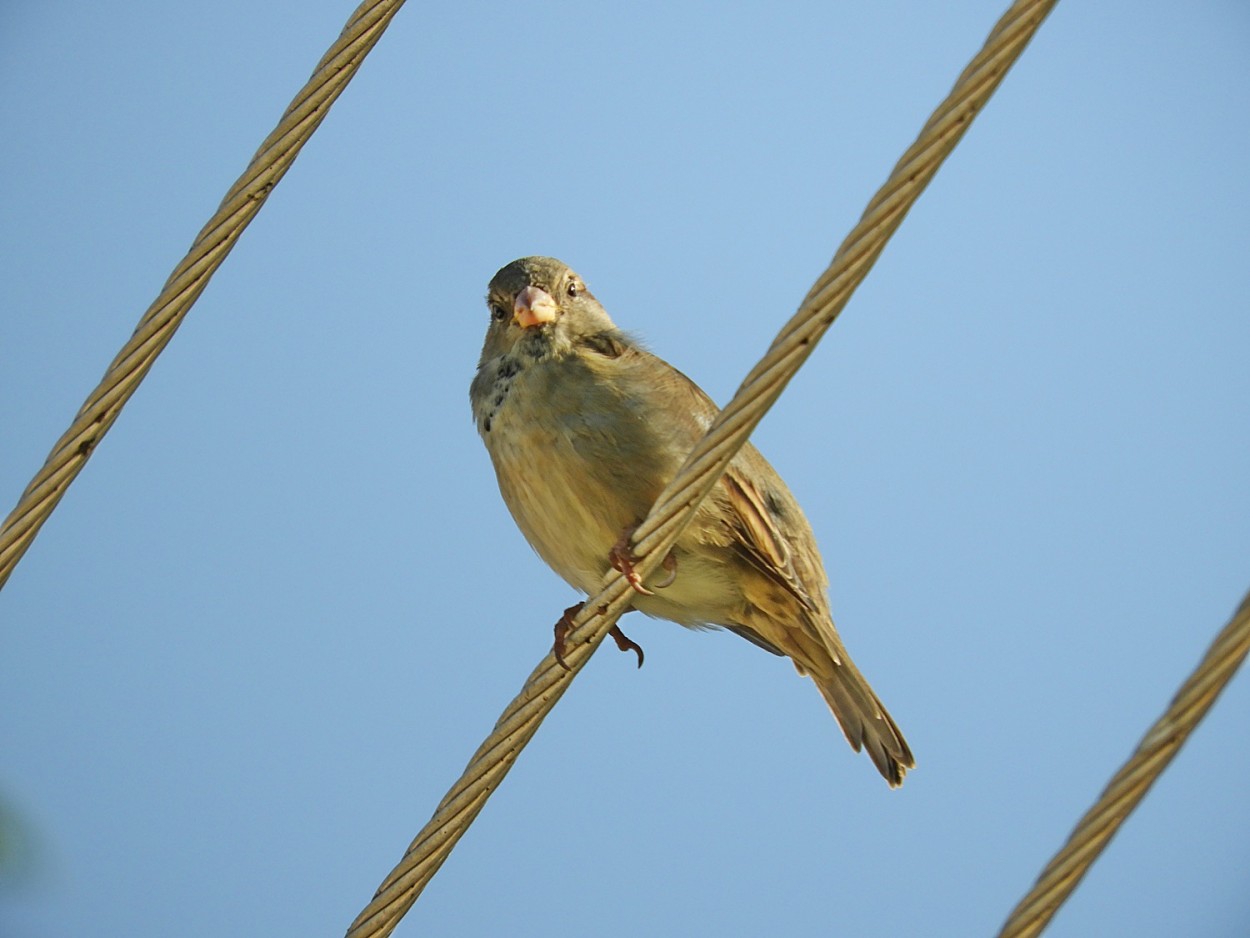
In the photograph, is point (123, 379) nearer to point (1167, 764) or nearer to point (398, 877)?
point (398, 877)

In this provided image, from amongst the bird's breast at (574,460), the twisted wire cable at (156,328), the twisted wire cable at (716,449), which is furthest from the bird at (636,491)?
the twisted wire cable at (156,328)

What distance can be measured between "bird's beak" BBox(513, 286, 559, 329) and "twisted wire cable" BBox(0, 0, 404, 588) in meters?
1.76

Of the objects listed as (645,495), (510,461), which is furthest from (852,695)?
(510,461)

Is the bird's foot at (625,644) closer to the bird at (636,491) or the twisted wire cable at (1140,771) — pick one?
the bird at (636,491)

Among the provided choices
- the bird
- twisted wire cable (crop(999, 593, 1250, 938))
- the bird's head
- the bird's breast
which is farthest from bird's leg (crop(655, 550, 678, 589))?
twisted wire cable (crop(999, 593, 1250, 938))

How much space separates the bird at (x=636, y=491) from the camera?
13.4 ft

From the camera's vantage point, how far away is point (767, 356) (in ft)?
8.07

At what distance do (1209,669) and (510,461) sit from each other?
2.69 meters

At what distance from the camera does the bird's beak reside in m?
4.54

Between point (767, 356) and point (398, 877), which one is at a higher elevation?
point (767, 356)

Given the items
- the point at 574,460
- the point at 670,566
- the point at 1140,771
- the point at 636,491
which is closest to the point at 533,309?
the point at 574,460

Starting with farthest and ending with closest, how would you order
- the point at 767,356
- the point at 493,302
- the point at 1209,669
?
the point at 493,302 → the point at 767,356 → the point at 1209,669

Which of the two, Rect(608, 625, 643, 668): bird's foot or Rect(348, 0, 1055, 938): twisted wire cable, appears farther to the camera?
Rect(608, 625, 643, 668): bird's foot

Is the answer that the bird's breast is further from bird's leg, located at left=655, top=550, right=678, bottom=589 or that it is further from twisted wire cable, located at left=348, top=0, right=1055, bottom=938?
twisted wire cable, located at left=348, top=0, right=1055, bottom=938
